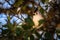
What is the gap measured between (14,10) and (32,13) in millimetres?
168

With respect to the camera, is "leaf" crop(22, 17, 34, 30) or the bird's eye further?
the bird's eye

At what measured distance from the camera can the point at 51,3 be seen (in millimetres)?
1680

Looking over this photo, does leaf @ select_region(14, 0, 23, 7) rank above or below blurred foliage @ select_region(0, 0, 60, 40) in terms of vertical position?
above

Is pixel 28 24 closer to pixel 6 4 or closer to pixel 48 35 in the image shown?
pixel 48 35

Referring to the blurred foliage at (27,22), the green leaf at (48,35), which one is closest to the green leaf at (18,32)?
the blurred foliage at (27,22)

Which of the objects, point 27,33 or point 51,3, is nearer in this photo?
point 27,33

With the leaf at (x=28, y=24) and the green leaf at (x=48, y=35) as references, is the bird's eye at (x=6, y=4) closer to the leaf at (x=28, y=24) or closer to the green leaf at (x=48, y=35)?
the leaf at (x=28, y=24)

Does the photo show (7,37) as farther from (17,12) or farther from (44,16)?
(44,16)

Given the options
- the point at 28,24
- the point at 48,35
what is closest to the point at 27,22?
the point at 28,24

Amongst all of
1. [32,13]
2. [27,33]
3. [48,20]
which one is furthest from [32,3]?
[27,33]

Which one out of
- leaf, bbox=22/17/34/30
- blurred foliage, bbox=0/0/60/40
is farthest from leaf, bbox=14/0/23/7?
leaf, bbox=22/17/34/30

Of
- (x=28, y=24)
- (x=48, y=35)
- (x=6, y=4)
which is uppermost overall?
(x=6, y=4)

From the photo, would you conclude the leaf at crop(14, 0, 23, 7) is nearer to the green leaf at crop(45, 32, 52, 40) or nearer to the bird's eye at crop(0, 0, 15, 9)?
the bird's eye at crop(0, 0, 15, 9)

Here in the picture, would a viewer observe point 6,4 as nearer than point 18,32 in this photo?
No
